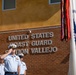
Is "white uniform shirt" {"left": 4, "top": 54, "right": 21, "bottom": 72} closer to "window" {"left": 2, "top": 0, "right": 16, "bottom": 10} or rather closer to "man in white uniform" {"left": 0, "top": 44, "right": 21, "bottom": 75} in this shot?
"man in white uniform" {"left": 0, "top": 44, "right": 21, "bottom": 75}

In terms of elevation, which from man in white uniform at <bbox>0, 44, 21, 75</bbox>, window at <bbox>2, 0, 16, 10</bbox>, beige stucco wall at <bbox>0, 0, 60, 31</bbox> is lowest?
man in white uniform at <bbox>0, 44, 21, 75</bbox>

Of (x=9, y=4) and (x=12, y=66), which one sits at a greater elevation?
(x=9, y=4)

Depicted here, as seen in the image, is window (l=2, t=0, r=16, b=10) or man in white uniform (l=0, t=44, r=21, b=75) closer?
man in white uniform (l=0, t=44, r=21, b=75)

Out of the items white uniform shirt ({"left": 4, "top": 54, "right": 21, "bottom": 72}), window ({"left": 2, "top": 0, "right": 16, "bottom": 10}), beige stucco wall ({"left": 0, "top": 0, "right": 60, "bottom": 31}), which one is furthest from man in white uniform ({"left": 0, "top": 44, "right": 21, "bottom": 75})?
window ({"left": 2, "top": 0, "right": 16, "bottom": 10})

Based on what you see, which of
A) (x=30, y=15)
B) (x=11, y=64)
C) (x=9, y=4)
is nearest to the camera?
(x=11, y=64)

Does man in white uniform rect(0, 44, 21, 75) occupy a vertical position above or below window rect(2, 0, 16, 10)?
below

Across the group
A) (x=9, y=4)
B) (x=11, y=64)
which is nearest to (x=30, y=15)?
(x=9, y=4)

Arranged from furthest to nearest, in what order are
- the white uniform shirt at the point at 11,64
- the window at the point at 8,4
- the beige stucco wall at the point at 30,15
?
the window at the point at 8,4 < the beige stucco wall at the point at 30,15 < the white uniform shirt at the point at 11,64

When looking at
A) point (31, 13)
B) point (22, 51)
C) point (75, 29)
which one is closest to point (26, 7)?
point (31, 13)

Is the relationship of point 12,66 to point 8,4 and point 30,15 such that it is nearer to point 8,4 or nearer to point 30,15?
point 30,15

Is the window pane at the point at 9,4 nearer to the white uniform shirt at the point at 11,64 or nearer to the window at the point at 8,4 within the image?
the window at the point at 8,4

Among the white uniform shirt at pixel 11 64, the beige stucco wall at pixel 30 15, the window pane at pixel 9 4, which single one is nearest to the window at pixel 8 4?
the window pane at pixel 9 4

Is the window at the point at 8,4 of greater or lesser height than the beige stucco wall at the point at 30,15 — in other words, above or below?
above

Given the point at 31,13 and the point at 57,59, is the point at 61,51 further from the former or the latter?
the point at 31,13
